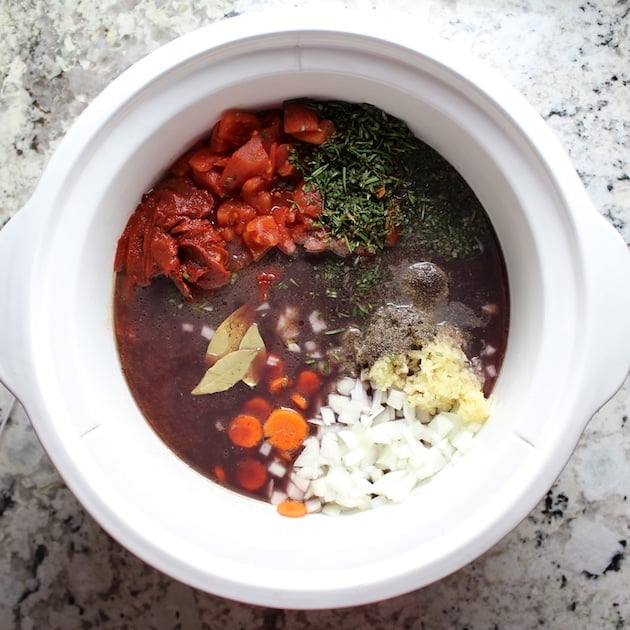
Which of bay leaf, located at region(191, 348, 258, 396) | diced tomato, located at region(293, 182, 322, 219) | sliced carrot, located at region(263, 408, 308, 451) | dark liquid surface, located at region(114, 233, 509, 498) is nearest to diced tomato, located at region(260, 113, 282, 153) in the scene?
diced tomato, located at region(293, 182, 322, 219)

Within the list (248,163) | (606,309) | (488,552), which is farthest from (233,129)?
(488,552)

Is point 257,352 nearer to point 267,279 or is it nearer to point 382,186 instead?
point 267,279

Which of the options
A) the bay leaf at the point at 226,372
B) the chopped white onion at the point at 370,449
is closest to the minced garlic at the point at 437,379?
the chopped white onion at the point at 370,449

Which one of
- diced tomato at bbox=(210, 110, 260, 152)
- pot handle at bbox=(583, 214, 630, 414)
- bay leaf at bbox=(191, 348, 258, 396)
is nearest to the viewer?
pot handle at bbox=(583, 214, 630, 414)

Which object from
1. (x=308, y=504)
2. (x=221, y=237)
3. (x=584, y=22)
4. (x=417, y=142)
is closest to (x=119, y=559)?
(x=308, y=504)

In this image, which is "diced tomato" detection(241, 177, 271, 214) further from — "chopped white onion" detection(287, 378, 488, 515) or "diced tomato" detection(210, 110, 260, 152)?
"chopped white onion" detection(287, 378, 488, 515)

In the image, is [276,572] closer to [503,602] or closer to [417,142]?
[503,602]
